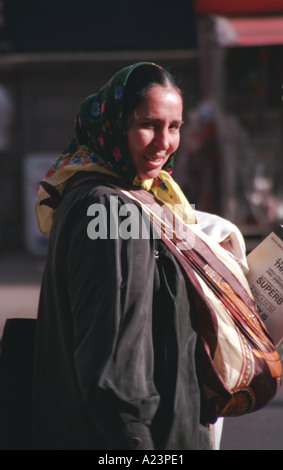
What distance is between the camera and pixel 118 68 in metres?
10.7

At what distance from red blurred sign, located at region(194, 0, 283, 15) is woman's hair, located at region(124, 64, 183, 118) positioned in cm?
883

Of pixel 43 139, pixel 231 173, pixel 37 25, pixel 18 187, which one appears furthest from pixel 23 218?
pixel 231 173

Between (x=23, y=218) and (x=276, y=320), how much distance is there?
9.17 m

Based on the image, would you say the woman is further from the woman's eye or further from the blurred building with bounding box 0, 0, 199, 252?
the blurred building with bounding box 0, 0, 199, 252

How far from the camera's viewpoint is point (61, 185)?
202 cm

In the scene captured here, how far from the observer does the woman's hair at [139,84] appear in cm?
188

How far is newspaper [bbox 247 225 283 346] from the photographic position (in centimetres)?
221

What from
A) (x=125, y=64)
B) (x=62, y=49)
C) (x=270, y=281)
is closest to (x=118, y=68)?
(x=125, y=64)

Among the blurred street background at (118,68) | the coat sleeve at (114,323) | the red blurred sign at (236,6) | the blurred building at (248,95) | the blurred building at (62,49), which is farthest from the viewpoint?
the blurred building at (62,49)

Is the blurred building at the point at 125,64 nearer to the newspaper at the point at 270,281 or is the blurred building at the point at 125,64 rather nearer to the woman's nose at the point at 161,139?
the newspaper at the point at 270,281

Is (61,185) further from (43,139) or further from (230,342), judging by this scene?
(43,139)

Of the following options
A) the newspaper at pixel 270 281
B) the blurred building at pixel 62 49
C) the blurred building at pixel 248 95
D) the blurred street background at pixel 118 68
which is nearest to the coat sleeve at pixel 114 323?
the newspaper at pixel 270 281

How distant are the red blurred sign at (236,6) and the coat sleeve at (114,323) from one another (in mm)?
9095

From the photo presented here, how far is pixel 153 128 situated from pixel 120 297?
48 centimetres
